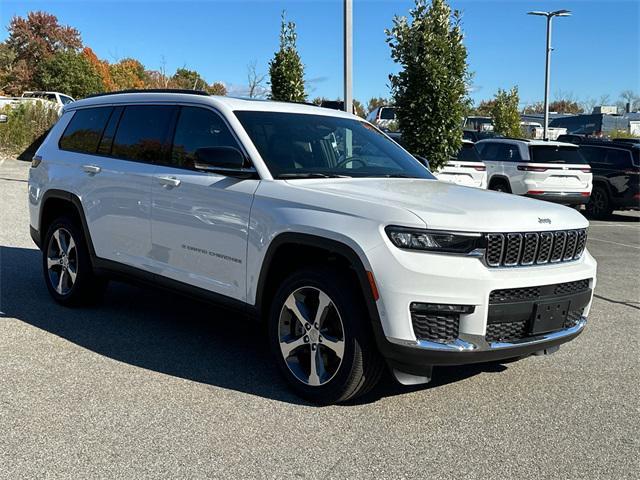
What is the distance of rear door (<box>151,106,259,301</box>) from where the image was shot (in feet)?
15.1

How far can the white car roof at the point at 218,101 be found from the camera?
512 centimetres

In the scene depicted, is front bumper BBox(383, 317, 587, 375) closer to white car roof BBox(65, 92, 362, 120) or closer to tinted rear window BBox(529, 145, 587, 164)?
white car roof BBox(65, 92, 362, 120)

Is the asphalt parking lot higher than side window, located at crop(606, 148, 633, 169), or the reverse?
side window, located at crop(606, 148, 633, 169)

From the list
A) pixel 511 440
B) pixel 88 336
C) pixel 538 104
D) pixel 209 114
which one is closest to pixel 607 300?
pixel 511 440

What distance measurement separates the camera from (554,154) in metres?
15.5

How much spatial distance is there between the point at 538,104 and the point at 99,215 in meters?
86.2

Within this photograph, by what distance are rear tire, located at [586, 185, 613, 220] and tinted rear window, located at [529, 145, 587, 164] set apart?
1237 mm

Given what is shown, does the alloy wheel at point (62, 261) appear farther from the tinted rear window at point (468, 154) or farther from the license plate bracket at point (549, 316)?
the tinted rear window at point (468, 154)

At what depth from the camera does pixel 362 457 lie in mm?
3535

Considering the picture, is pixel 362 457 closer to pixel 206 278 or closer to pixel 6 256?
pixel 206 278

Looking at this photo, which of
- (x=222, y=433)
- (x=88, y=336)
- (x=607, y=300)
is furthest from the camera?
(x=607, y=300)

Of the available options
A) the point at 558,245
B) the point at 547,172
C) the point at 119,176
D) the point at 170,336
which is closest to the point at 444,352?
the point at 558,245

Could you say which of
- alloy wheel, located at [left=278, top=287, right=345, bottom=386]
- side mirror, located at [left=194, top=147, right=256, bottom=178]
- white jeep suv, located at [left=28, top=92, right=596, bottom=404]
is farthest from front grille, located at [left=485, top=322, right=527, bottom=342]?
side mirror, located at [left=194, top=147, right=256, bottom=178]

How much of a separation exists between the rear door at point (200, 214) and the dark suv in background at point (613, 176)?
1319 centimetres
